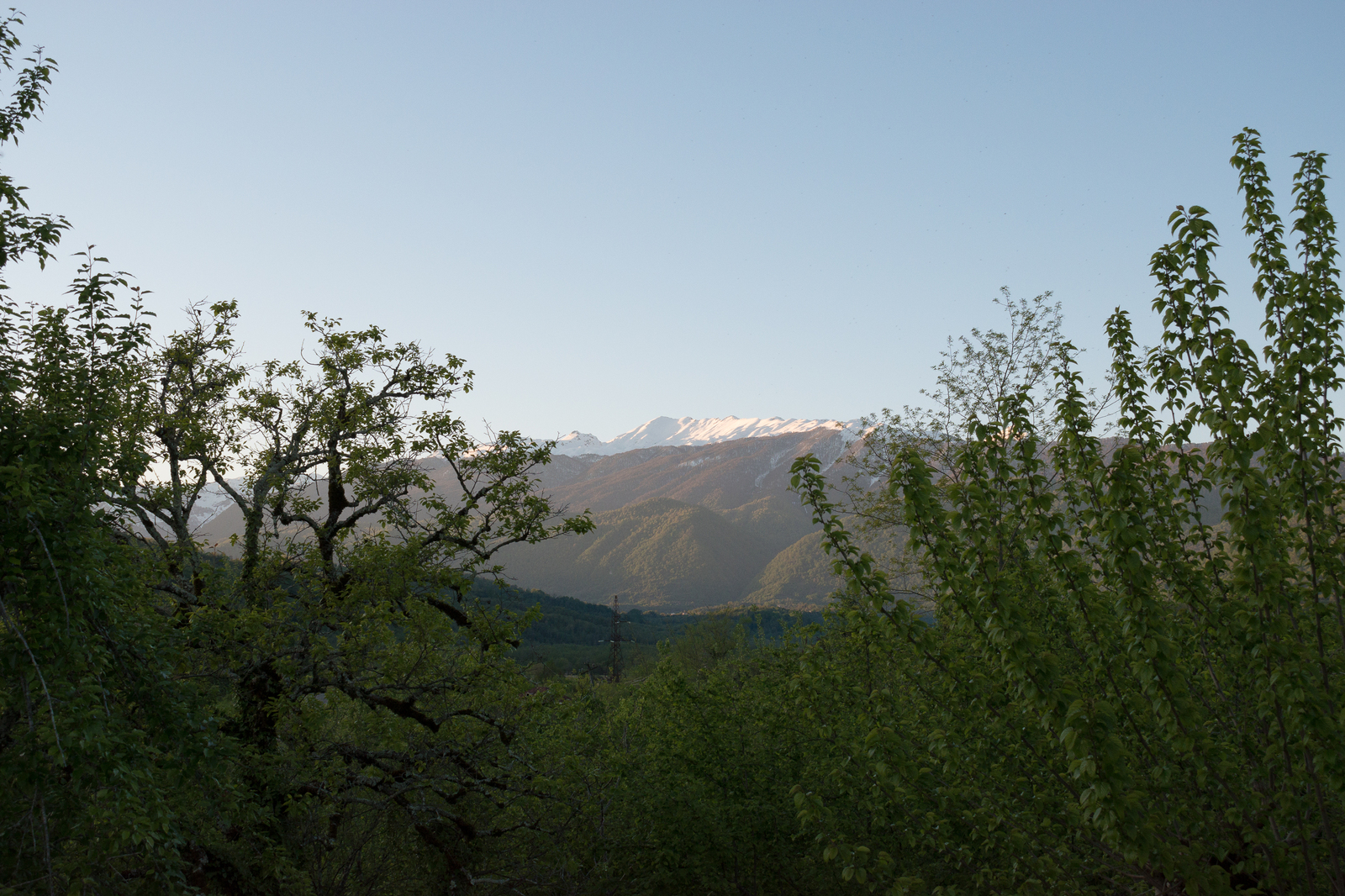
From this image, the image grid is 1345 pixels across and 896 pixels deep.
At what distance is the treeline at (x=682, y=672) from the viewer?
593 cm

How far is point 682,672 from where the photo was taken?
16.0m

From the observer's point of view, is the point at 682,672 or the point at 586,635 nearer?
the point at 682,672

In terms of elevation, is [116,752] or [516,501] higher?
[516,501]

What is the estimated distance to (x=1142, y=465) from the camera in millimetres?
6684

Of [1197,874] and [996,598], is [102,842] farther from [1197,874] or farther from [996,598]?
[1197,874]

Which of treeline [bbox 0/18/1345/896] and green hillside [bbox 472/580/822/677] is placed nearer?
treeline [bbox 0/18/1345/896]

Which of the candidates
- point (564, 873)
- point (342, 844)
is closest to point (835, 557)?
point (564, 873)

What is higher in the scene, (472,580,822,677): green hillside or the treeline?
the treeline

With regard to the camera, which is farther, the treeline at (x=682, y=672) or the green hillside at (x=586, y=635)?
the green hillside at (x=586, y=635)

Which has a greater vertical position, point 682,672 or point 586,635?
point 682,672

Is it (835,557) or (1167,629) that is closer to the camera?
(1167,629)

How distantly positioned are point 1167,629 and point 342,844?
13919mm

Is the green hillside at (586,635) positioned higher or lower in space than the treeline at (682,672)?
lower

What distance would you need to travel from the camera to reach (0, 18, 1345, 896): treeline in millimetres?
5926
